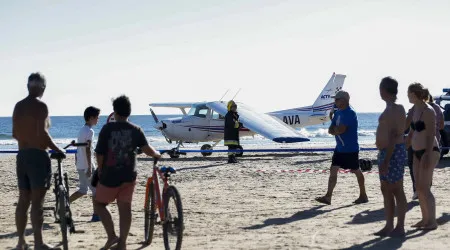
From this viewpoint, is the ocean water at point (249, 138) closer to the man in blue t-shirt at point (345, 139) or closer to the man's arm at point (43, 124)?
the man in blue t-shirt at point (345, 139)

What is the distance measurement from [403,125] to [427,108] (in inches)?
22.4

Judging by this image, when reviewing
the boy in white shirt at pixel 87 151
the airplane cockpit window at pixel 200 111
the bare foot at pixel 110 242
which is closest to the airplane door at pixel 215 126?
the airplane cockpit window at pixel 200 111

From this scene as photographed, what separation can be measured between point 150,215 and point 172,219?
2.06 feet

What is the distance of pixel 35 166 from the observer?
6.75 meters

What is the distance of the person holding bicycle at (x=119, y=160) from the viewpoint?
6.66 metres

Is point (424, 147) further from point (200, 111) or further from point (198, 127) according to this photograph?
point (200, 111)

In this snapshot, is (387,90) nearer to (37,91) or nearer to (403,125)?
(403,125)

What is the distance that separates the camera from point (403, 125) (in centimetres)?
766

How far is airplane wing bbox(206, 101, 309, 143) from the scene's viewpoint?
2278cm

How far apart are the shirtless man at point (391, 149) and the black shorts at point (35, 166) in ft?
11.0

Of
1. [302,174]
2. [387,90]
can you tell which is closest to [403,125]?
[387,90]

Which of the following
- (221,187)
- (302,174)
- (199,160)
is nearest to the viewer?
(221,187)

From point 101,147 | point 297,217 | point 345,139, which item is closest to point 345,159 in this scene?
point 345,139

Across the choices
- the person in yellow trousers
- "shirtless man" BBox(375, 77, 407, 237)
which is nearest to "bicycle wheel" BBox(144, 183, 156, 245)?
"shirtless man" BBox(375, 77, 407, 237)
